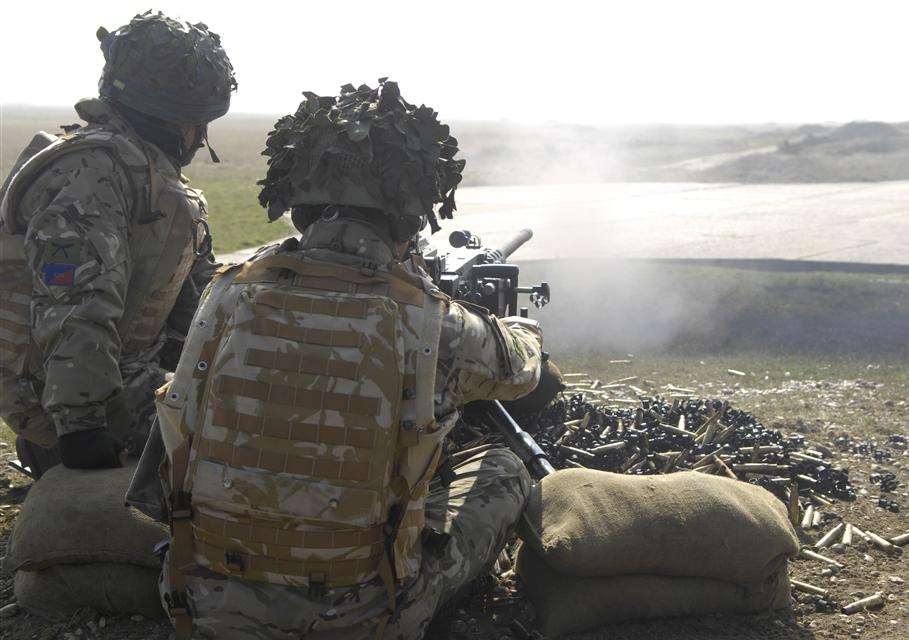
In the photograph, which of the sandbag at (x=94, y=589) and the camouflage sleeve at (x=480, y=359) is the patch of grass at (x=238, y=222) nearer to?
the sandbag at (x=94, y=589)

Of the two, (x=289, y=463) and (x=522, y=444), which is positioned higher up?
(x=289, y=463)

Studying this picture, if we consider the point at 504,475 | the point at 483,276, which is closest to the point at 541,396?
the point at 483,276

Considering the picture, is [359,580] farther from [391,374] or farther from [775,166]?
[775,166]

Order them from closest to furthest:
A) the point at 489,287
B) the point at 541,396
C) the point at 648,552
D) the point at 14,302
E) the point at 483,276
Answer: the point at 648,552 → the point at 14,302 → the point at 489,287 → the point at 483,276 → the point at 541,396

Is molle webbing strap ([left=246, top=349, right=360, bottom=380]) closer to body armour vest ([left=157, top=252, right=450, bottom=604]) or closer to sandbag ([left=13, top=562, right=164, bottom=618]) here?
body armour vest ([left=157, top=252, right=450, bottom=604])

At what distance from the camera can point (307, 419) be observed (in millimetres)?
2631

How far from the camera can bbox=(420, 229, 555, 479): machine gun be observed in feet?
14.7

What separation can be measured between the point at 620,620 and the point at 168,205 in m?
2.71

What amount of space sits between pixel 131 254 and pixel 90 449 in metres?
0.92

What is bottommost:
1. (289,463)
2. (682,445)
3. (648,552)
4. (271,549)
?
(682,445)

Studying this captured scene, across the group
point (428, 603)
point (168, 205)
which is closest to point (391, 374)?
point (428, 603)

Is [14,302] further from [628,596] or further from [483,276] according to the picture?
[628,596]

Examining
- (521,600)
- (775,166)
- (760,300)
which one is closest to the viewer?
(521,600)

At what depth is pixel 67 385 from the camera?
11.2ft
